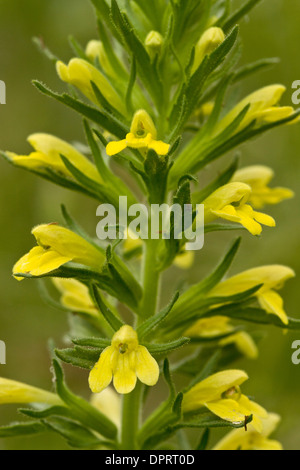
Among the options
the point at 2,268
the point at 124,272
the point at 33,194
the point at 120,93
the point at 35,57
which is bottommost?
the point at 124,272

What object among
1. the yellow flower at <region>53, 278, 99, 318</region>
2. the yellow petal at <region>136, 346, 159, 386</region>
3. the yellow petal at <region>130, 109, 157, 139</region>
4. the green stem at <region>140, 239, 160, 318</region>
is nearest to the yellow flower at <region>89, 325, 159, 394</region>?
the yellow petal at <region>136, 346, 159, 386</region>

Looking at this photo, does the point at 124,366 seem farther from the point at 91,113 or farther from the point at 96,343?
the point at 91,113

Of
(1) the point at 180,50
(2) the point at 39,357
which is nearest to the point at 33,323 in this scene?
(2) the point at 39,357

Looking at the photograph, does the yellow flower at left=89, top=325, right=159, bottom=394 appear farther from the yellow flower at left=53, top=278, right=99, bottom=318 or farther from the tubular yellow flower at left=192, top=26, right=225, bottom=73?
the tubular yellow flower at left=192, top=26, right=225, bottom=73

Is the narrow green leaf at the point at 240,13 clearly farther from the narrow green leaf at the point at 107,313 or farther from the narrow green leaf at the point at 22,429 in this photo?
the narrow green leaf at the point at 22,429

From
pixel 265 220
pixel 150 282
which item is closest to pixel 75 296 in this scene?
pixel 150 282

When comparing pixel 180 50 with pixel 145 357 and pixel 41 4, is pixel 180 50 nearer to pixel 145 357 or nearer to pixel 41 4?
pixel 145 357
